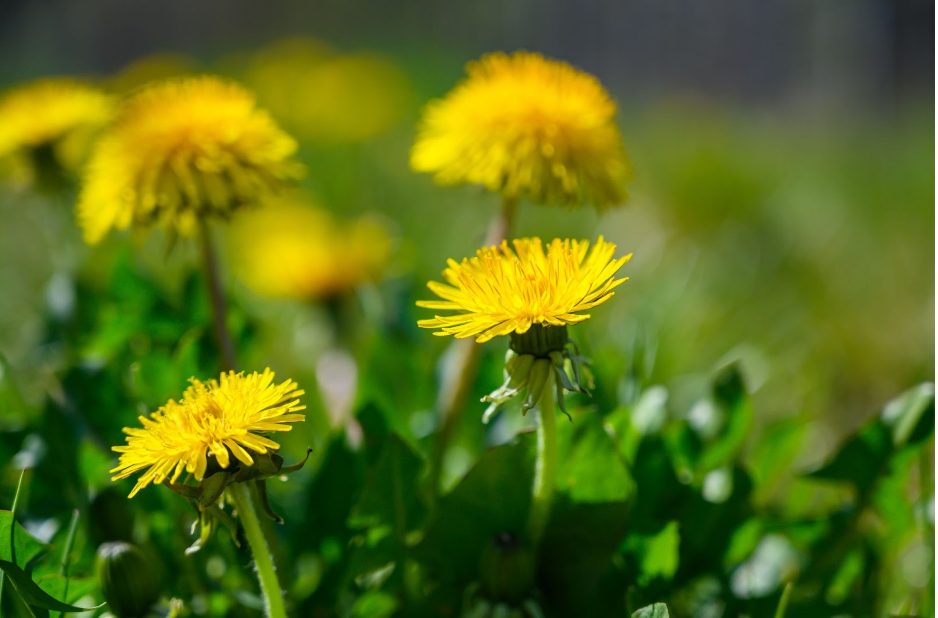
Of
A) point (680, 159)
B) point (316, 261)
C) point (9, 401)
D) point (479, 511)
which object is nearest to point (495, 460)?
point (479, 511)

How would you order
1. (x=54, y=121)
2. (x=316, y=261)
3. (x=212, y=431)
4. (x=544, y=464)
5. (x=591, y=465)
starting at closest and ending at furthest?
(x=212, y=431), (x=544, y=464), (x=591, y=465), (x=54, y=121), (x=316, y=261)

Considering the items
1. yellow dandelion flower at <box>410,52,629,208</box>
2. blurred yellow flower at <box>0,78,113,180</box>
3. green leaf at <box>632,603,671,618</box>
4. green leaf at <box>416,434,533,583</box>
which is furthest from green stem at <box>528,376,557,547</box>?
blurred yellow flower at <box>0,78,113,180</box>

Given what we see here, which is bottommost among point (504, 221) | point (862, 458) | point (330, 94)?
point (330, 94)

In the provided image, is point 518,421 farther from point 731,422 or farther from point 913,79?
point 913,79

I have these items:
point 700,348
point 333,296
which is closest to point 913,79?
point 700,348

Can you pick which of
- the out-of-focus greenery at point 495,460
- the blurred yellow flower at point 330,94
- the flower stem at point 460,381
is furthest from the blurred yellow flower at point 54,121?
the blurred yellow flower at point 330,94

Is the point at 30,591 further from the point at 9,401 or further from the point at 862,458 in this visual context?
the point at 862,458

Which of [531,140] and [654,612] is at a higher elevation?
[531,140]

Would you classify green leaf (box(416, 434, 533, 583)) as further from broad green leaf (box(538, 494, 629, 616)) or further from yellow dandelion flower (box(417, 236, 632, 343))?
yellow dandelion flower (box(417, 236, 632, 343))
